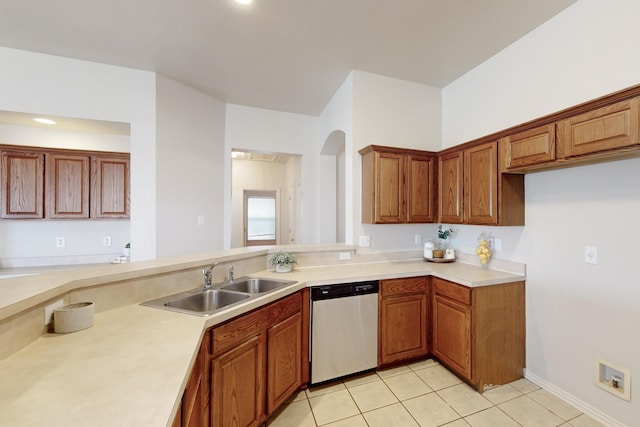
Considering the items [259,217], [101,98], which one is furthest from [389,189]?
[259,217]

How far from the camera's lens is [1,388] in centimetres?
80

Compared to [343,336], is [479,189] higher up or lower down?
higher up

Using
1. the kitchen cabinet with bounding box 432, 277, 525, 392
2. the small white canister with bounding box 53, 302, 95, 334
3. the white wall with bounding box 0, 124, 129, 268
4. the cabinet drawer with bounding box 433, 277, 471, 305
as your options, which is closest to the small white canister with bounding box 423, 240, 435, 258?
the cabinet drawer with bounding box 433, 277, 471, 305

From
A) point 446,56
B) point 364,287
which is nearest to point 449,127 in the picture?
point 446,56

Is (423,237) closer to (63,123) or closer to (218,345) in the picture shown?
(218,345)

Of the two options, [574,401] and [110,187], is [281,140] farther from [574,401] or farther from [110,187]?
[574,401]

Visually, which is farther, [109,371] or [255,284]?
[255,284]

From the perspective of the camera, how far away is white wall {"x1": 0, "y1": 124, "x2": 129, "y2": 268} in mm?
3041

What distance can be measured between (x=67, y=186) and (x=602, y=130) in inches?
190

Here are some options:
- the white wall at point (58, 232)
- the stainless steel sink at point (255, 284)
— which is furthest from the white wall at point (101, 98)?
the stainless steel sink at point (255, 284)

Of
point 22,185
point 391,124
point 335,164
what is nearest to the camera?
point 22,185

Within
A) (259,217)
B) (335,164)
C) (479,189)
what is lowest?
(259,217)

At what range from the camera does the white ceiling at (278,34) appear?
6.76 ft

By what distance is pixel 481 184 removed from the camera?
242 cm
